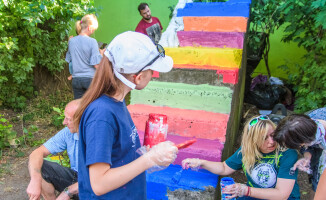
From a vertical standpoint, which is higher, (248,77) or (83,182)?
(248,77)

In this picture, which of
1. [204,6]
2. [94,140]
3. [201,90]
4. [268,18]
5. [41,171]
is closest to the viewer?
[94,140]

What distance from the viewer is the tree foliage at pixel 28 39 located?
4152mm

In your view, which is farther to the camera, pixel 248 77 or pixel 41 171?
pixel 248 77

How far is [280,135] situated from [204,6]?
2582 mm

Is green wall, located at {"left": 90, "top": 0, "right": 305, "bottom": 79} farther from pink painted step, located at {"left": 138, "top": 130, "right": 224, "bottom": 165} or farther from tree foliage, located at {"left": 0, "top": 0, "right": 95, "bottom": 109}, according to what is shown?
pink painted step, located at {"left": 138, "top": 130, "right": 224, "bottom": 165}

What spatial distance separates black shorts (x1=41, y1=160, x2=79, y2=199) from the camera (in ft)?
7.44

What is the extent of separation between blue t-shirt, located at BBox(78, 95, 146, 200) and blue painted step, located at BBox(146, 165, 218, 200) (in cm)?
86

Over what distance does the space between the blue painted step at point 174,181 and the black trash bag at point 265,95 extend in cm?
268

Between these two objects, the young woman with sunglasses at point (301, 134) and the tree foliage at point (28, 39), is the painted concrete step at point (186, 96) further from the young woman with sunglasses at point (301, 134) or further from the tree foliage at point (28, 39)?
the tree foliage at point (28, 39)

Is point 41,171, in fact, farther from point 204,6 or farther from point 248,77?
point 248,77

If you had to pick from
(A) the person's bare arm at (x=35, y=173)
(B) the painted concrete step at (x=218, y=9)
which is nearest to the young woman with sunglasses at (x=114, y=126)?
(A) the person's bare arm at (x=35, y=173)

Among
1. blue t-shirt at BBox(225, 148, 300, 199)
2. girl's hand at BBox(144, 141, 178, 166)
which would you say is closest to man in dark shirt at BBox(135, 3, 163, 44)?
blue t-shirt at BBox(225, 148, 300, 199)

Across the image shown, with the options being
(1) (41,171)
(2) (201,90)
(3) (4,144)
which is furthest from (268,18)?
(3) (4,144)

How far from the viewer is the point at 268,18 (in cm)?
449
